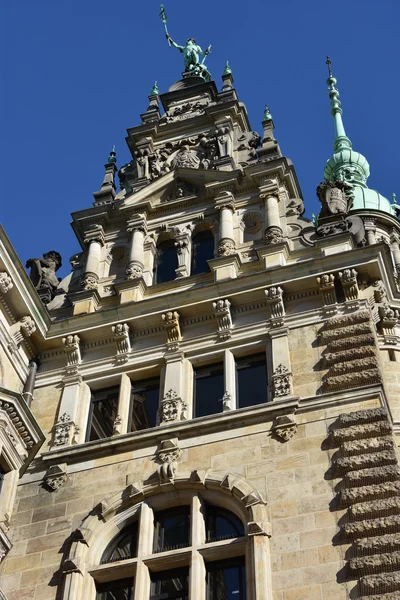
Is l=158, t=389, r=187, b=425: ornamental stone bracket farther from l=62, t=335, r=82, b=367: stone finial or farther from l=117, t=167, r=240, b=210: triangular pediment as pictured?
l=117, t=167, r=240, b=210: triangular pediment

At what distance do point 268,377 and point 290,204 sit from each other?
18.1 feet

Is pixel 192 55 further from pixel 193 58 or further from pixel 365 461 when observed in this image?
pixel 365 461

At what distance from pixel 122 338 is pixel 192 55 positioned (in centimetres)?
1381

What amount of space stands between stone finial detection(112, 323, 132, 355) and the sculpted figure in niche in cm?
250

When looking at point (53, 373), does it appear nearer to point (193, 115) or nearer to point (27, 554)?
point (27, 554)

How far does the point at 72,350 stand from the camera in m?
21.5

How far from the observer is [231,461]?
17969mm

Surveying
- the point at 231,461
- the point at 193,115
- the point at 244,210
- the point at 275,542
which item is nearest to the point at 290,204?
the point at 244,210

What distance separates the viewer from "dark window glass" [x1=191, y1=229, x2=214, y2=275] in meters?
23.1

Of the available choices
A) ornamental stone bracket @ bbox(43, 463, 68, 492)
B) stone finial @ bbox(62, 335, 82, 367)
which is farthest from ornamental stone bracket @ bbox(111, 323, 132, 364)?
ornamental stone bracket @ bbox(43, 463, 68, 492)

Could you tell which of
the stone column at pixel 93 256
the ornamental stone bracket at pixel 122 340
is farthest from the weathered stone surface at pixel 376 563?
the stone column at pixel 93 256

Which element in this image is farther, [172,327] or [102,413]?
[172,327]

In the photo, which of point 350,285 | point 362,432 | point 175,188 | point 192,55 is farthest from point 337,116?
point 362,432

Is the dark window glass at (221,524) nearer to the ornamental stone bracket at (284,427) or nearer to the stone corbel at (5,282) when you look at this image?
the ornamental stone bracket at (284,427)
